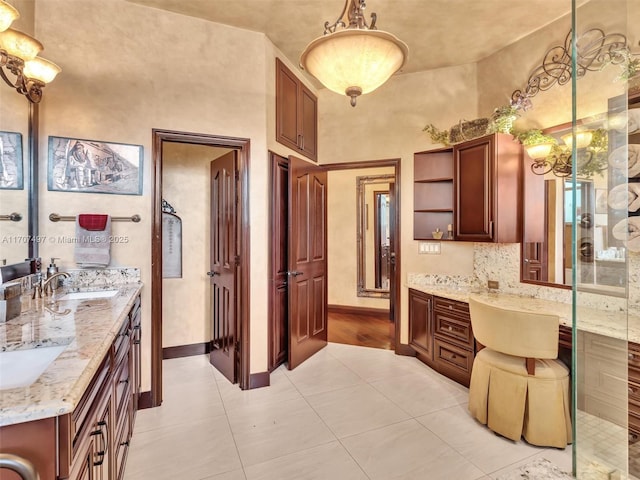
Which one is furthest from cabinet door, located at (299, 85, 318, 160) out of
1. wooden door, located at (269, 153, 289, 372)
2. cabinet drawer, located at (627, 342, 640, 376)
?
cabinet drawer, located at (627, 342, 640, 376)

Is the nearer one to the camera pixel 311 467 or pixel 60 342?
pixel 60 342

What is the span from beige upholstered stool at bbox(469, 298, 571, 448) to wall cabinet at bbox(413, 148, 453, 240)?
1464mm

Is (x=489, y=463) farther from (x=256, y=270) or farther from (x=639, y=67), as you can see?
(x=639, y=67)

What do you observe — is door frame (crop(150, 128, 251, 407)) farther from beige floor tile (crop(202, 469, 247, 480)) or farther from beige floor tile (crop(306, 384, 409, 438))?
beige floor tile (crop(202, 469, 247, 480))

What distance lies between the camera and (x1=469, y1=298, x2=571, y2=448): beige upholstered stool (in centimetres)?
208

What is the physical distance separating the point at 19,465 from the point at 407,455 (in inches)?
78.1

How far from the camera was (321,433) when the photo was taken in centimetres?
228

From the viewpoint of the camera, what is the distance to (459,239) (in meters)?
3.24

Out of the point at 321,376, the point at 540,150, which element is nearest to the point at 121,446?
the point at 321,376

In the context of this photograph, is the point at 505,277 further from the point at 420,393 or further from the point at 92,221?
the point at 92,221

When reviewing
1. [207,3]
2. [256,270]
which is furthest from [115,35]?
[256,270]

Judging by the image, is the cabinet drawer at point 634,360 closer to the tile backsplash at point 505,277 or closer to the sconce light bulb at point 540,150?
the tile backsplash at point 505,277

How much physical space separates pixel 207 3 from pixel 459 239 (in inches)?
120

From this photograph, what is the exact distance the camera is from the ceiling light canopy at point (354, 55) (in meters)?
1.46
